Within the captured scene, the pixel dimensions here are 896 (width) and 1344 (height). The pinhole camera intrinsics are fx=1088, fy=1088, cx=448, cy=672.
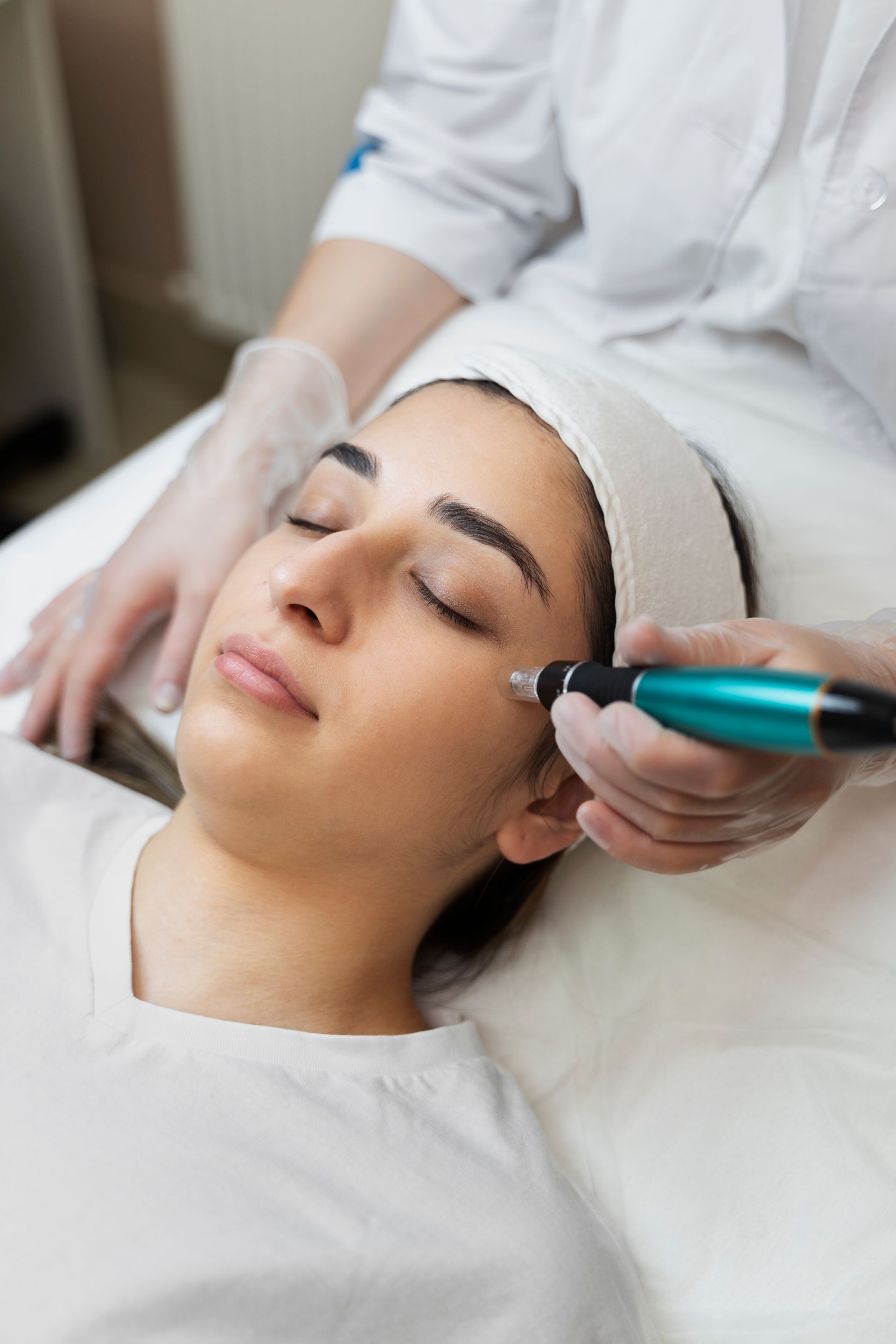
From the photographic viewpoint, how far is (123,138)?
8.20 ft

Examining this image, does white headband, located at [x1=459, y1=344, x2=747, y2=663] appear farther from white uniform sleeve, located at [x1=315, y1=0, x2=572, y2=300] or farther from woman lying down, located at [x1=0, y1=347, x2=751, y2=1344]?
white uniform sleeve, located at [x1=315, y1=0, x2=572, y2=300]

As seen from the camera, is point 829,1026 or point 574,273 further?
point 574,273

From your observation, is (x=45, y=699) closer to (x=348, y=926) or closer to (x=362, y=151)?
(x=348, y=926)

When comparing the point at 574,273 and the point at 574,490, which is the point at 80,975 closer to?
the point at 574,490

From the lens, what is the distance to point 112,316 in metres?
2.85

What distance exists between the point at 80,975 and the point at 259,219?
5.99 feet

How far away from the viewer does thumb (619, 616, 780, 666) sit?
2.35 ft

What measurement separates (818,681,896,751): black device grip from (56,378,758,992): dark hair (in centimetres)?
37

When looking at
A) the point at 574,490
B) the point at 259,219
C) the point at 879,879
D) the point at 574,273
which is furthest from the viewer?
the point at 259,219

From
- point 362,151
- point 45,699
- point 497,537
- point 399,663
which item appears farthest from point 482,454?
point 362,151

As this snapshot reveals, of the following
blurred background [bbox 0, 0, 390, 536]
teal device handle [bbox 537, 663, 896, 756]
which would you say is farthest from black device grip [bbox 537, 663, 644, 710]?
blurred background [bbox 0, 0, 390, 536]

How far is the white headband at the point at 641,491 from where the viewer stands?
0.96 m

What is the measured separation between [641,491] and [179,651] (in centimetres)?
58

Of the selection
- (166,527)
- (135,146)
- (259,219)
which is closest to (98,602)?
(166,527)
